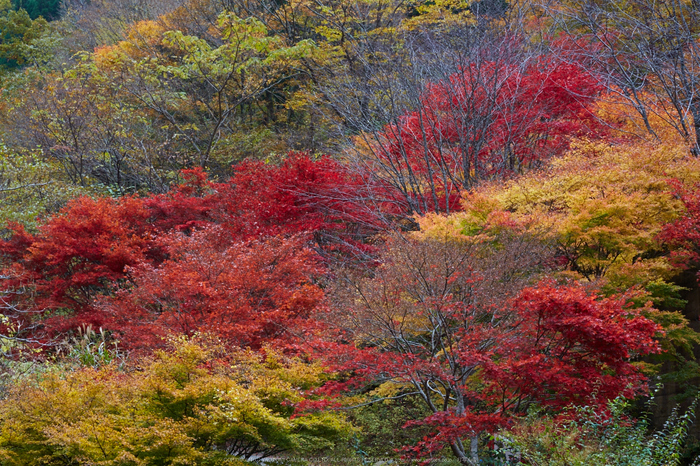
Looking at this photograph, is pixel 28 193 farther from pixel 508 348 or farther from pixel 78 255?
pixel 508 348

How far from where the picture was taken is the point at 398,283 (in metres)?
6.77

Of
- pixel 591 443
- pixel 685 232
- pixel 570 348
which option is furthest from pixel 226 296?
pixel 685 232

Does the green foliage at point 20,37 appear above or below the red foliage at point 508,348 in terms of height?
above

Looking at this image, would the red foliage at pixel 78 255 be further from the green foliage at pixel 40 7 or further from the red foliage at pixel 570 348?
the green foliage at pixel 40 7

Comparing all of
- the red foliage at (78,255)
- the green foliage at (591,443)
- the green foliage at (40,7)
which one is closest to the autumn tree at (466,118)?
the red foliage at (78,255)

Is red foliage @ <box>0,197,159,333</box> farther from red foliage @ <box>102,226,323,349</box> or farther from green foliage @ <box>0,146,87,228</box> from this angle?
red foliage @ <box>102,226,323,349</box>

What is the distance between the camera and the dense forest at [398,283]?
5.72 m

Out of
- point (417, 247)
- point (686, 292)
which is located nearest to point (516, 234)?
point (417, 247)

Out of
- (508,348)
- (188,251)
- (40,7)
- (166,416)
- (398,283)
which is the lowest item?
(166,416)

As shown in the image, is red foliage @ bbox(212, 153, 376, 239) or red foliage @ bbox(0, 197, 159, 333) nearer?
red foliage @ bbox(0, 197, 159, 333)

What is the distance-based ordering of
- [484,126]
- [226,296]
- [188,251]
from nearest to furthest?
[226,296], [188,251], [484,126]

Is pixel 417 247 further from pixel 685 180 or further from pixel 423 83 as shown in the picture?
pixel 423 83

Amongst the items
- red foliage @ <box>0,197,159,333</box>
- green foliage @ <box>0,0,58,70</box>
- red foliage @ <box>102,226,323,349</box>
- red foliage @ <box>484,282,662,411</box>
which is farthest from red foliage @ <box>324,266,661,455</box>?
green foliage @ <box>0,0,58,70</box>

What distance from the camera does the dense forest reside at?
572cm
